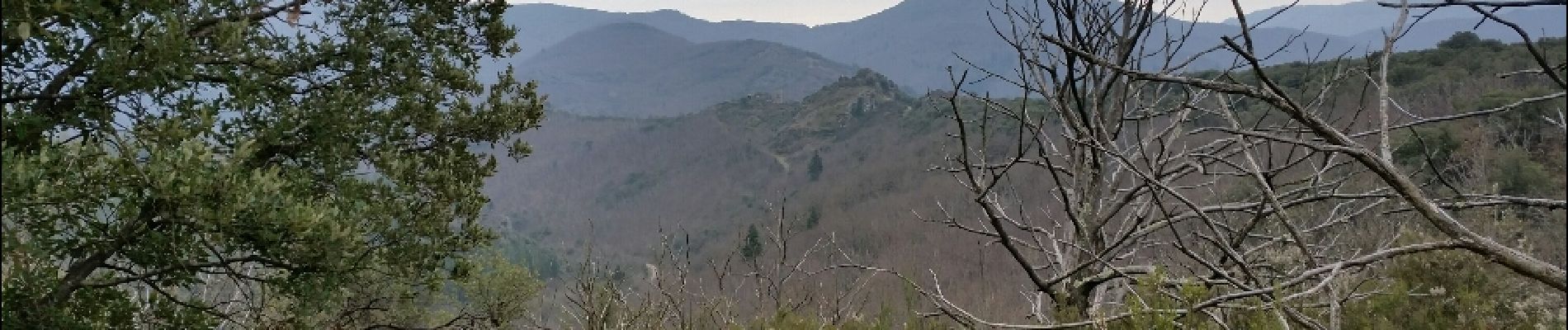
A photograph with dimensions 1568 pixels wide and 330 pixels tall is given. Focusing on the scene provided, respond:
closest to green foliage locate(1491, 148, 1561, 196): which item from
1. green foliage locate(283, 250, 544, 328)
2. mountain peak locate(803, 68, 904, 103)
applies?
green foliage locate(283, 250, 544, 328)

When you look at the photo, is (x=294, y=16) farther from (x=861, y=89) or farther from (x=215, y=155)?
(x=861, y=89)

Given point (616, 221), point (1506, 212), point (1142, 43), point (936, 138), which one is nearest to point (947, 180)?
point (936, 138)

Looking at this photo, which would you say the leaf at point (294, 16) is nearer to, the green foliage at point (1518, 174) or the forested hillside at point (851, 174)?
the forested hillside at point (851, 174)

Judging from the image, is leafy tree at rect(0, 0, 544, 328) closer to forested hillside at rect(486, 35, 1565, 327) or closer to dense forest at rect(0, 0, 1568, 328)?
dense forest at rect(0, 0, 1568, 328)

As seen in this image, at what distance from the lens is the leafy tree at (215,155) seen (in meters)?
4.05

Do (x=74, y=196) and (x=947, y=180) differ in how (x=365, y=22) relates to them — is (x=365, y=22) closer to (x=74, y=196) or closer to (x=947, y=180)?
(x=74, y=196)

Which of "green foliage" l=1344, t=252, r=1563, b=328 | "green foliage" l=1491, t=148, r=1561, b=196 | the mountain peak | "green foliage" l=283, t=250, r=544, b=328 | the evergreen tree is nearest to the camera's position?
"green foliage" l=1344, t=252, r=1563, b=328

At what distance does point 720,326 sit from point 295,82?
4.49 meters

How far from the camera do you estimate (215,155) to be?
183 inches

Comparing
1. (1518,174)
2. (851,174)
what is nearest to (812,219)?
(851,174)

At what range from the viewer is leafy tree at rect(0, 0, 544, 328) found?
4051 mm

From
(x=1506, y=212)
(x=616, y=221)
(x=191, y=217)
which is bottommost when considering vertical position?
(x=616, y=221)

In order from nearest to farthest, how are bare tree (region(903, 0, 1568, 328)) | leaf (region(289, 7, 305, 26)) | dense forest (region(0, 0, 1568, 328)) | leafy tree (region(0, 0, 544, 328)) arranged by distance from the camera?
1. bare tree (region(903, 0, 1568, 328))
2. dense forest (region(0, 0, 1568, 328))
3. leafy tree (region(0, 0, 544, 328))
4. leaf (region(289, 7, 305, 26))

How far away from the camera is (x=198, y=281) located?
4516 mm
